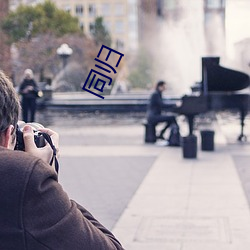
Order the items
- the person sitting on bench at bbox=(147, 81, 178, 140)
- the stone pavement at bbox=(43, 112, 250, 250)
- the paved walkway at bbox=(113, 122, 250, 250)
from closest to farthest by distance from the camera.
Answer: the paved walkway at bbox=(113, 122, 250, 250) → the stone pavement at bbox=(43, 112, 250, 250) → the person sitting on bench at bbox=(147, 81, 178, 140)

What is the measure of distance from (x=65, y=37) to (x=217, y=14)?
34675 millimetres

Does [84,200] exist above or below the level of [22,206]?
below

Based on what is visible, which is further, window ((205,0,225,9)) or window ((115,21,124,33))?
window ((115,21,124,33))

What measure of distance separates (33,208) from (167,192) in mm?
6870

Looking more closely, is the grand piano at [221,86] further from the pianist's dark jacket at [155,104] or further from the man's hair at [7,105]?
the man's hair at [7,105]

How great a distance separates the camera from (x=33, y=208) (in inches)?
66.8

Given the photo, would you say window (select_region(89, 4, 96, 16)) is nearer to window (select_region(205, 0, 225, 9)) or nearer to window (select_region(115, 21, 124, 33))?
window (select_region(115, 21, 124, 33))

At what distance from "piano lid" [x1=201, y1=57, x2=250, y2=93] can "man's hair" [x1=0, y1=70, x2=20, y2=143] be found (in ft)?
40.2

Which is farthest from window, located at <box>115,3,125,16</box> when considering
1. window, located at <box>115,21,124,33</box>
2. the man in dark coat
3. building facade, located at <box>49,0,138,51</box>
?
the man in dark coat

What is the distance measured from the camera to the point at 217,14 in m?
76.4

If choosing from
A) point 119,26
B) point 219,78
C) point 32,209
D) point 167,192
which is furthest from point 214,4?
point 32,209

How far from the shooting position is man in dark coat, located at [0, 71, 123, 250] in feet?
5.58

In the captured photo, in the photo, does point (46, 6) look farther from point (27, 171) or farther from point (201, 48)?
point (27, 171)

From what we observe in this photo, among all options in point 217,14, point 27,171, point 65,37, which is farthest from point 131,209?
point 217,14
